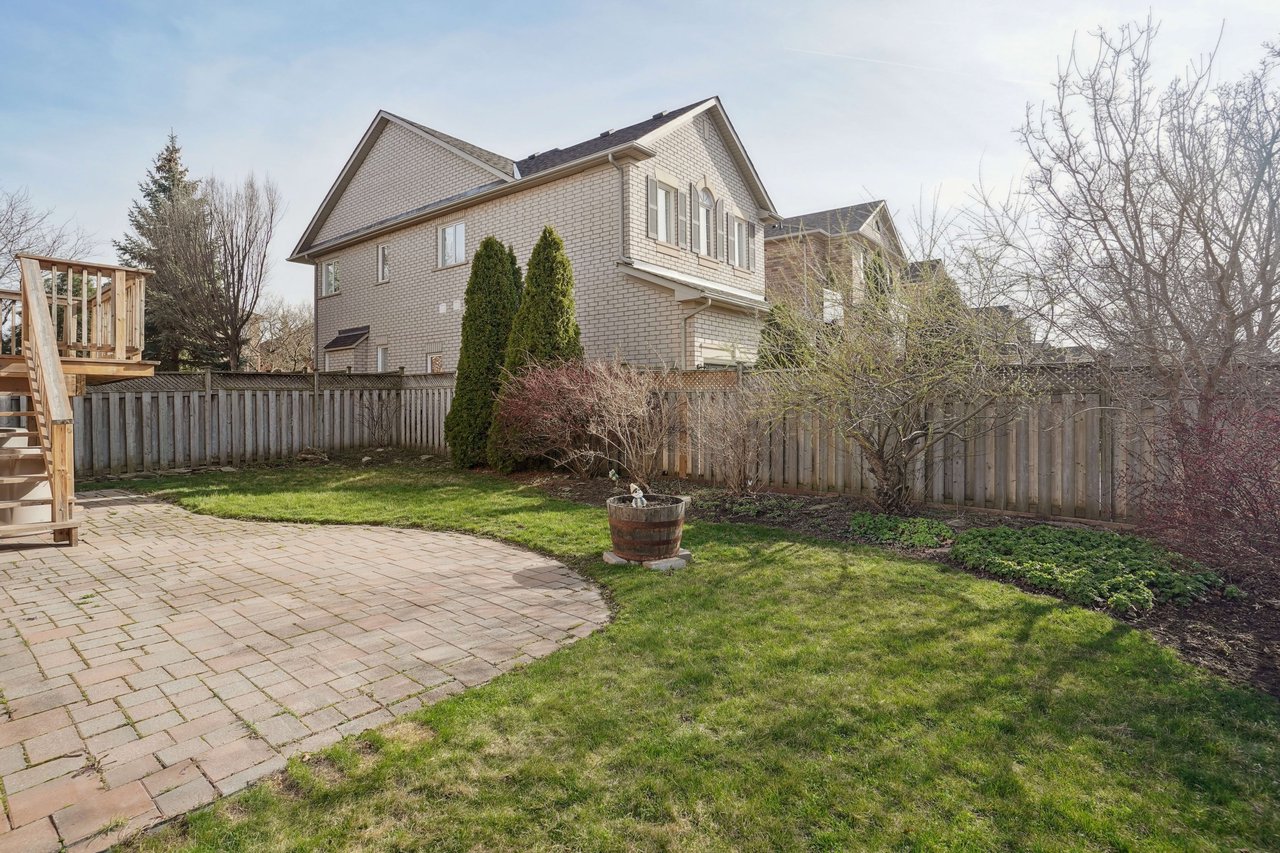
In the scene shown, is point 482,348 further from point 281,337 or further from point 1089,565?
point 281,337

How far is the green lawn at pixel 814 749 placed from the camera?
7.00 ft

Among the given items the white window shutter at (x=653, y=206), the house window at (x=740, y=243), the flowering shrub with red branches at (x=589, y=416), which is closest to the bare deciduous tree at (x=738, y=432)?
the flowering shrub with red branches at (x=589, y=416)

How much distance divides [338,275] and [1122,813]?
21762 millimetres

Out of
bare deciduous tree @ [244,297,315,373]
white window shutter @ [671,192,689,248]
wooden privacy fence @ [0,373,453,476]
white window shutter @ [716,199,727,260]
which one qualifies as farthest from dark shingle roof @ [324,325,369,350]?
white window shutter @ [716,199,727,260]

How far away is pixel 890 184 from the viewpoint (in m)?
Result: 7.29

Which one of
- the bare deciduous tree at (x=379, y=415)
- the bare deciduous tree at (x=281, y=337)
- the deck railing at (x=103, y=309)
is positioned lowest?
the bare deciduous tree at (x=379, y=415)

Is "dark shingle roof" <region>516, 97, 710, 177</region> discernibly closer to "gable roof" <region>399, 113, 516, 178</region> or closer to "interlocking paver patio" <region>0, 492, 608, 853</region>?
"gable roof" <region>399, 113, 516, 178</region>

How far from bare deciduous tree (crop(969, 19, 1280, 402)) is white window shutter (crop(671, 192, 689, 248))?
32.5ft

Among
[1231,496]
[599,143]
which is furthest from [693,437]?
[599,143]

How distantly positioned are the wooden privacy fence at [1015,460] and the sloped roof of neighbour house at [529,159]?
7670mm

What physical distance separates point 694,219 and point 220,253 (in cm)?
1473

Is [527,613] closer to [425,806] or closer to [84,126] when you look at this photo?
[425,806]

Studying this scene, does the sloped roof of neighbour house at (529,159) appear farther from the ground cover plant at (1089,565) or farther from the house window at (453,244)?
the ground cover plant at (1089,565)

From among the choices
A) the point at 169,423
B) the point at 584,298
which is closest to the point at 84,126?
the point at 169,423
